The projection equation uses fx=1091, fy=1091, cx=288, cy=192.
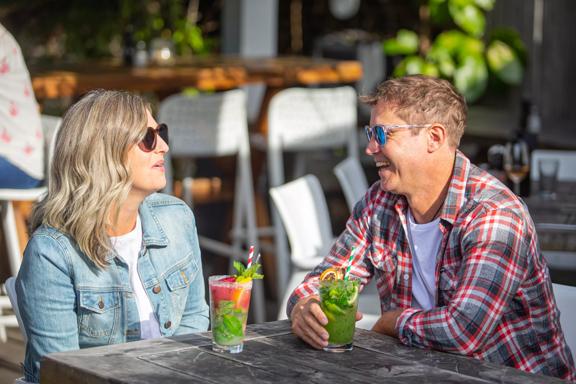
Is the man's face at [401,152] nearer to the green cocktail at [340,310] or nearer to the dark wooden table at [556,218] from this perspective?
the green cocktail at [340,310]

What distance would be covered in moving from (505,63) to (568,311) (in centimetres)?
604

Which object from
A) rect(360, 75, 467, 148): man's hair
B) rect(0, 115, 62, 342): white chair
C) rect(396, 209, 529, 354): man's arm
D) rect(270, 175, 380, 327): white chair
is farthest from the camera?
rect(0, 115, 62, 342): white chair

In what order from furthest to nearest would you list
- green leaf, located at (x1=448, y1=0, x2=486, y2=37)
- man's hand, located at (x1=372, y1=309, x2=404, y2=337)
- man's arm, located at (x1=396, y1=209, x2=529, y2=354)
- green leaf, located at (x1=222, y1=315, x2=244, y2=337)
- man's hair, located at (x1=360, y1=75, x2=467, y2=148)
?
green leaf, located at (x1=448, y1=0, x2=486, y2=37), man's hair, located at (x1=360, y1=75, x2=467, y2=148), man's hand, located at (x1=372, y1=309, x2=404, y2=337), man's arm, located at (x1=396, y1=209, x2=529, y2=354), green leaf, located at (x1=222, y1=315, x2=244, y2=337)

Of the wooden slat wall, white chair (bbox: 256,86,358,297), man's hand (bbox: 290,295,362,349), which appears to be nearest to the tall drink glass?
man's hand (bbox: 290,295,362,349)

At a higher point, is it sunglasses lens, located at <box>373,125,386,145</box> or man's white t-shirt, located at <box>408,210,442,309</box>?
sunglasses lens, located at <box>373,125,386,145</box>

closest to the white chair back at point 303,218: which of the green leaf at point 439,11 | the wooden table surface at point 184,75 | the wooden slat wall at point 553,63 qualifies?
the wooden table surface at point 184,75

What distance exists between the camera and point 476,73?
8.55 meters

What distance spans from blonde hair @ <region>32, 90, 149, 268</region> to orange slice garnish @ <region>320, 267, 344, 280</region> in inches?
19.3

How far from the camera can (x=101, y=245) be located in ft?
8.06

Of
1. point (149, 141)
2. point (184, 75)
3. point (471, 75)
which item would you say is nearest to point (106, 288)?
point (149, 141)

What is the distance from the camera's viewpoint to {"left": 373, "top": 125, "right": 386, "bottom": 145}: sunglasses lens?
2.49 meters

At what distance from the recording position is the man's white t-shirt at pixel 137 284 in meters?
2.57

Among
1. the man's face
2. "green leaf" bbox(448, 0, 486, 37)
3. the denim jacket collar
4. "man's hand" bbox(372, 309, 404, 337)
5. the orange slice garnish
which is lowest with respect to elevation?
"man's hand" bbox(372, 309, 404, 337)

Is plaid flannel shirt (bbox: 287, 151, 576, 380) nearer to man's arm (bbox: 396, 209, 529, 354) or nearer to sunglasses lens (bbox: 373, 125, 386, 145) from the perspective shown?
man's arm (bbox: 396, 209, 529, 354)
